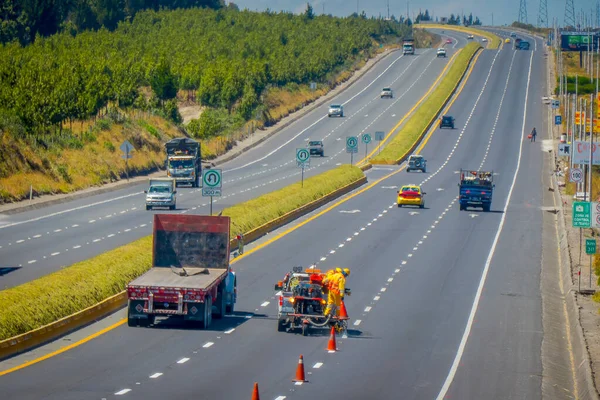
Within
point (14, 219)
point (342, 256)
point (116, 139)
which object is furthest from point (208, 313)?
point (116, 139)

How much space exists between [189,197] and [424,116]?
175ft

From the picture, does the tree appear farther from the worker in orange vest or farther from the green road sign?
the worker in orange vest

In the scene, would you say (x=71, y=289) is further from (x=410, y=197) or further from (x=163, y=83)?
(x=163, y=83)

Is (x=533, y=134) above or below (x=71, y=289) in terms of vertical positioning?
above

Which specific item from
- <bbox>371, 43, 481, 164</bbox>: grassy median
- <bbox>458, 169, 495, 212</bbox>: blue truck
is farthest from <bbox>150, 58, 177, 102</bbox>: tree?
<bbox>458, 169, 495, 212</bbox>: blue truck

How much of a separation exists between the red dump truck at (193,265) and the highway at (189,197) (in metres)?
5.58

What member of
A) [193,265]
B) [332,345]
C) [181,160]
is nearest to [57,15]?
[181,160]

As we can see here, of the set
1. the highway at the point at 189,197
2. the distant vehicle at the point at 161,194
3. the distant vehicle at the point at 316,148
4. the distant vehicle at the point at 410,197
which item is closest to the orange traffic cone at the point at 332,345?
the highway at the point at 189,197

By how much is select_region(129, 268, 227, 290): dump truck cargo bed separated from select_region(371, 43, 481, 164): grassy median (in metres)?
58.6

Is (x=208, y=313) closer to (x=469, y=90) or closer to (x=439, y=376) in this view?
(x=439, y=376)

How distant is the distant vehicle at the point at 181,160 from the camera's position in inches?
2571

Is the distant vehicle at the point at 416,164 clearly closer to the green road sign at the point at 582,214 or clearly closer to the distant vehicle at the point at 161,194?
the distant vehicle at the point at 161,194

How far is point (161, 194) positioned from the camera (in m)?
52.5

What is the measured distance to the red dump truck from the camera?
1008 inches
